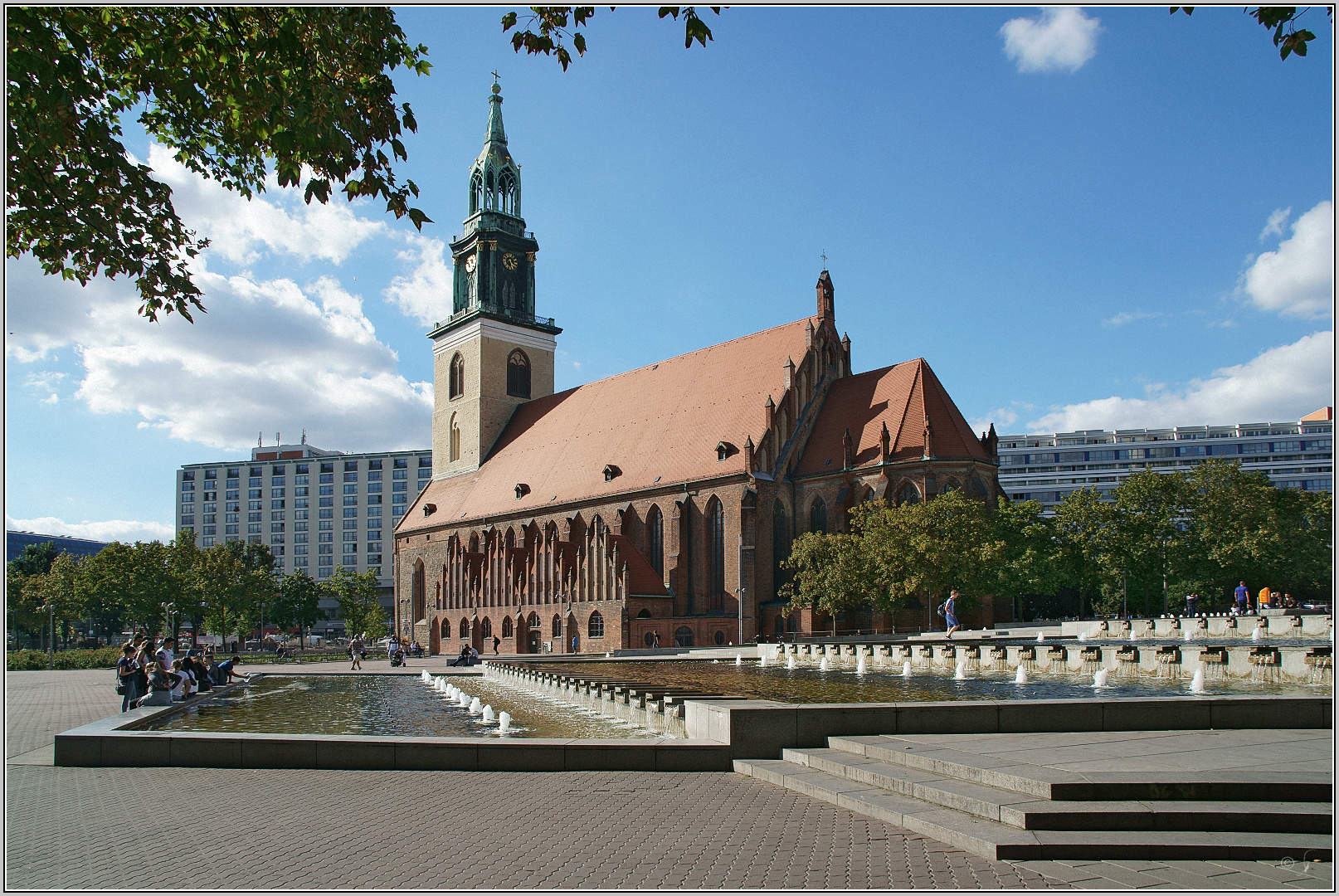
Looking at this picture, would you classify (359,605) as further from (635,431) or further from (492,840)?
(492,840)

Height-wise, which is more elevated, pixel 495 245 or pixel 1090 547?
pixel 495 245

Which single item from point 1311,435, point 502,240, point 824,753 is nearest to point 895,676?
point 824,753

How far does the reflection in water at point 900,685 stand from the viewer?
52.0 feet

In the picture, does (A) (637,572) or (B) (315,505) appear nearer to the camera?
(A) (637,572)

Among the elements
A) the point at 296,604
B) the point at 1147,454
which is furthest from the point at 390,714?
the point at 1147,454

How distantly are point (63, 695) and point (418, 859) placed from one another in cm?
2602

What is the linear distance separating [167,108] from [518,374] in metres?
68.6

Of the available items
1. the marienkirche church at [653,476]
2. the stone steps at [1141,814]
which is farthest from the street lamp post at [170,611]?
the stone steps at [1141,814]

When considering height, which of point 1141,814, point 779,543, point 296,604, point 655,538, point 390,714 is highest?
point 655,538

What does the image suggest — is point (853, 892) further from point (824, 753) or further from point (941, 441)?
point (941, 441)

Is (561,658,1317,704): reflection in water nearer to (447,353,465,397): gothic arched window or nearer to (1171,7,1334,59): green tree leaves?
(1171,7,1334,59): green tree leaves

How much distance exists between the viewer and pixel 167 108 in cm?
1105

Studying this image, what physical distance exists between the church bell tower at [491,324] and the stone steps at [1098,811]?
70541 mm

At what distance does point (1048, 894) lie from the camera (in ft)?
20.1
